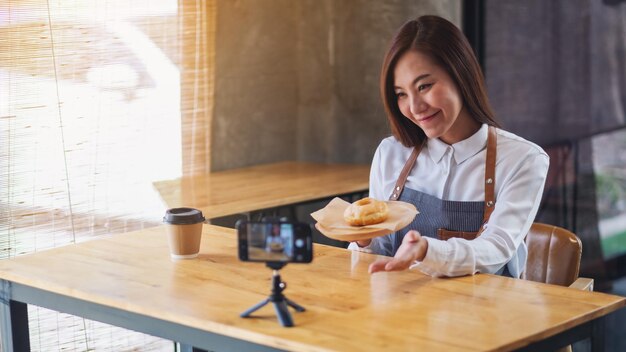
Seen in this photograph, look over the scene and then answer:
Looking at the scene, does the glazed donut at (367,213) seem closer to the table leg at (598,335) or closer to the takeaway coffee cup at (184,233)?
the takeaway coffee cup at (184,233)

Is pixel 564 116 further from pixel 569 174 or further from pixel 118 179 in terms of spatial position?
pixel 118 179

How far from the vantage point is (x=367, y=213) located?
2.53m

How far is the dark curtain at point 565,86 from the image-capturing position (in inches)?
176

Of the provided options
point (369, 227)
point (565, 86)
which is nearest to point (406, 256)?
point (369, 227)

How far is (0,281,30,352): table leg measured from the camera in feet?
8.83

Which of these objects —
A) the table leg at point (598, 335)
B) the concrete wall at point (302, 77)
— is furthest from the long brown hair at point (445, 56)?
the concrete wall at point (302, 77)

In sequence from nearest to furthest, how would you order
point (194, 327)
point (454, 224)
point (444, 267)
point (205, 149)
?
1. point (194, 327)
2. point (444, 267)
3. point (454, 224)
4. point (205, 149)

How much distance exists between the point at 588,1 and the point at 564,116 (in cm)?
55

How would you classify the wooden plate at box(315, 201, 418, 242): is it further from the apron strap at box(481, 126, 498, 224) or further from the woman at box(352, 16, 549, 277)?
the apron strap at box(481, 126, 498, 224)

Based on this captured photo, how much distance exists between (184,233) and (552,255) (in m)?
1.08

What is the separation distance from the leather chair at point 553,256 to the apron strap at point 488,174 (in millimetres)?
270

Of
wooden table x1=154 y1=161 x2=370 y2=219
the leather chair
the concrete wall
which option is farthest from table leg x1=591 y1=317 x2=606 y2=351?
the concrete wall

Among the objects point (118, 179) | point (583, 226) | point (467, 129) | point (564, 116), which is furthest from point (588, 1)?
point (118, 179)

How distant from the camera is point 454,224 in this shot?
9.12 ft
